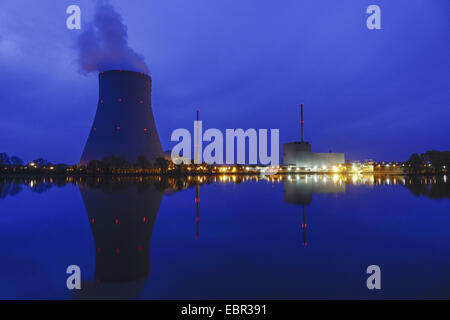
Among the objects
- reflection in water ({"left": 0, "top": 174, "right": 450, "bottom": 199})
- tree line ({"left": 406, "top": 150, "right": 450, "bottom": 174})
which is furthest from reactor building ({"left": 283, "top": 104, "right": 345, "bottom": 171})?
reflection in water ({"left": 0, "top": 174, "right": 450, "bottom": 199})

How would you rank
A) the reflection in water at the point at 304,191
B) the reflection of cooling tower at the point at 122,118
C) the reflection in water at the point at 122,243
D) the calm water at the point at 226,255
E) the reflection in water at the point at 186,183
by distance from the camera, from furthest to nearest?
1. the reflection of cooling tower at the point at 122,118
2. the reflection in water at the point at 186,183
3. the reflection in water at the point at 304,191
4. the reflection in water at the point at 122,243
5. the calm water at the point at 226,255

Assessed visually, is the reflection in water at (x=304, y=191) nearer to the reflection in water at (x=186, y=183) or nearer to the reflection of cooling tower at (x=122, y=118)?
the reflection in water at (x=186, y=183)

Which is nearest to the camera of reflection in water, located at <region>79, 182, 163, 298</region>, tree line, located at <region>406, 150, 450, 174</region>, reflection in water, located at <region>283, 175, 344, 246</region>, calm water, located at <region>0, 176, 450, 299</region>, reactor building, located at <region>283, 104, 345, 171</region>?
calm water, located at <region>0, 176, 450, 299</region>

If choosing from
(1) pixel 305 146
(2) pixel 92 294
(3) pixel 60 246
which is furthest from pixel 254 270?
(1) pixel 305 146

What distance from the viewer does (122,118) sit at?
27.1 metres

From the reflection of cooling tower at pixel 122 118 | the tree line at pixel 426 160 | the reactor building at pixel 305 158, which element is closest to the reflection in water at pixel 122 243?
the reflection of cooling tower at pixel 122 118

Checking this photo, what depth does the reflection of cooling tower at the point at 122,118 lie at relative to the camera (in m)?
26.7

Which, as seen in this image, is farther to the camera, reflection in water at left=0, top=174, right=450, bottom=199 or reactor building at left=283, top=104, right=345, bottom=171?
reactor building at left=283, top=104, right=345, bottom=171

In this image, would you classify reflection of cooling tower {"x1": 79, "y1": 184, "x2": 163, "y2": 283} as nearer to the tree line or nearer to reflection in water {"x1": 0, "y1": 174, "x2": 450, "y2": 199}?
reflection in water {"x1": 0, "y1": 174, "x2": 450, "y2": 199}

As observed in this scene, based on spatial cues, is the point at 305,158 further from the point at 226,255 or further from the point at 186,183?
the point at 226,255

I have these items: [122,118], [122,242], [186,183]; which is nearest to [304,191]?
[122,242]

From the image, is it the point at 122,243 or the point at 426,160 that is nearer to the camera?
the point at 122,243

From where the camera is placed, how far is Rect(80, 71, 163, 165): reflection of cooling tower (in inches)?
1049

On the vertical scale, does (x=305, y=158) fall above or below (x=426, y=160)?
above
